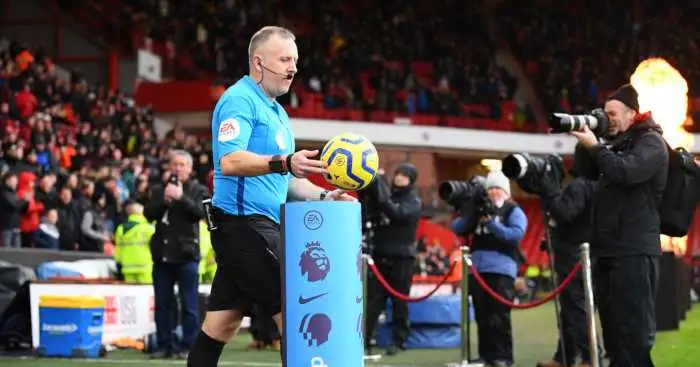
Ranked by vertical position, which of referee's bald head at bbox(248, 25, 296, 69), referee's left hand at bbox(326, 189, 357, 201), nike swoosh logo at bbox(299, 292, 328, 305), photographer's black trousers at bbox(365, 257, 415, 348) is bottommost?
photographer's black trousers at bbox(365, 257, 415, 348)

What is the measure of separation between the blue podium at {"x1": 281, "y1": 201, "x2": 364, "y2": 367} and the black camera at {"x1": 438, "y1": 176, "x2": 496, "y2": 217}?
5160mm

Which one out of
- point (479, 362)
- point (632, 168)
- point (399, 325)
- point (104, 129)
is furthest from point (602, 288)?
point (104, 129)

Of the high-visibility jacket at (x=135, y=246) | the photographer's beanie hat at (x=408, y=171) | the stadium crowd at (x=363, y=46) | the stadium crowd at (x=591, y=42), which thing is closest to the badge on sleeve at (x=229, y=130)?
the photographer's beanie hat at (x=408, y=171)

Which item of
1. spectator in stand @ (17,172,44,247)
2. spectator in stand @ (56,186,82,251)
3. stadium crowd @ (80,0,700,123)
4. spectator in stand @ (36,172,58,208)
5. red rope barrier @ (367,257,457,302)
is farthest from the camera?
stadium crowd @ (80,0,700,123)

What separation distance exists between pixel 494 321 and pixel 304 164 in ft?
19.0

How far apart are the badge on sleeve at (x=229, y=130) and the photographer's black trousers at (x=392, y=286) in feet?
21.0

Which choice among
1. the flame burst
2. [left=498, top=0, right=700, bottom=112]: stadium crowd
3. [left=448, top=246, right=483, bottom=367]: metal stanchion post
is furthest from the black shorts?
[left=498, top=0, right=700, bottom=112]: stadium crowd

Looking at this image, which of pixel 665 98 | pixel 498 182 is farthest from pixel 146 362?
pixel 665 98

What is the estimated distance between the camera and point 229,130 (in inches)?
217

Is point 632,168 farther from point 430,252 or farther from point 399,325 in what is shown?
point 430,252

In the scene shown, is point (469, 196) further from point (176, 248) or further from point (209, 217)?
point (209, 217)

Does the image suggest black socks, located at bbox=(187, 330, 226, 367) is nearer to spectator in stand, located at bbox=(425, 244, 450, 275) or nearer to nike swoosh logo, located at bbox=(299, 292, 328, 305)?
nike swoosh logo, located at bbox=(299, 292, 328, 305)

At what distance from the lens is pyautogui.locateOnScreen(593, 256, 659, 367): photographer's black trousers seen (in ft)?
23.0

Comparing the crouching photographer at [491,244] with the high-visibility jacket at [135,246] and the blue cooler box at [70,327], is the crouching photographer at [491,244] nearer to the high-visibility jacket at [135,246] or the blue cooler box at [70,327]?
the blue cooler box at [70,327]
